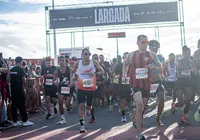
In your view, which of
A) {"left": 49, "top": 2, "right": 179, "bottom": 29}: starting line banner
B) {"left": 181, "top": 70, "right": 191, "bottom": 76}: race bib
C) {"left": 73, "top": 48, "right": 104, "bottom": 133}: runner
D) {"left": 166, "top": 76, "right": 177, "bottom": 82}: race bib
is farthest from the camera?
{"left": 49, "top": 2, "right": 179, "bottom": 29}: starting line banner

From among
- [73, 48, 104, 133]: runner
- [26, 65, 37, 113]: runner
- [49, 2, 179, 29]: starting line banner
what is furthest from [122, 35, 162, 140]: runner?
[49, 2, 179, 29]: starting line banner

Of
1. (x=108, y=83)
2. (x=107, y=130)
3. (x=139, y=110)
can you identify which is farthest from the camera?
(x=108, y=83)

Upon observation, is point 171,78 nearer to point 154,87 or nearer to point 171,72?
point 171,72

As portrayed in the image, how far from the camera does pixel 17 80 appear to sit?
898 centimetres

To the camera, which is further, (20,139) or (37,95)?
(37,95)

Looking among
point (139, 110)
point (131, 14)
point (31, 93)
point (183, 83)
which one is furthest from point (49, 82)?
point (131, 14)

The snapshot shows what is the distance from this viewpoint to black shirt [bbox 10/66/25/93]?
898 centimetres

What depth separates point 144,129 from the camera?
7484mm

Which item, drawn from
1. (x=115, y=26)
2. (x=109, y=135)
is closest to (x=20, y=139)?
(x=109, y=135)

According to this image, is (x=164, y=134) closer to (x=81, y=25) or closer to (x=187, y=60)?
(x=187, y=60)

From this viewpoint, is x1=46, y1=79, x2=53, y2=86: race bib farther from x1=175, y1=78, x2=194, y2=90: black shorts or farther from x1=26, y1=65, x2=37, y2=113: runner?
x1=175, y1=78, x2=194, y2=90: black shorts

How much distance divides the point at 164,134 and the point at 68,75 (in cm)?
398

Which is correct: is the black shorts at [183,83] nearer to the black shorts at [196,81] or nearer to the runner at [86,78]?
the black shorts at [196,81]

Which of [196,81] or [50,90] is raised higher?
[196,81]
